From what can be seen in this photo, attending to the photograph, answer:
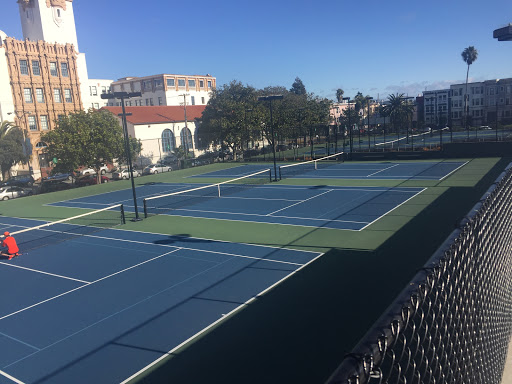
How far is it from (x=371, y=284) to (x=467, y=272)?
8871 millimetres

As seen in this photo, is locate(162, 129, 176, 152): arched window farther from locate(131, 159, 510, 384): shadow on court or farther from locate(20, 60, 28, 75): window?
locate(131, 159, 510, 384): shadow on court

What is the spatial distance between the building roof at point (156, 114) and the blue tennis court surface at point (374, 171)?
69.9 ft

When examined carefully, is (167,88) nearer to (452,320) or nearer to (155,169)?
(155,169)

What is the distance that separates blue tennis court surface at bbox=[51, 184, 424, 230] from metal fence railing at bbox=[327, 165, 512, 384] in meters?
13.6

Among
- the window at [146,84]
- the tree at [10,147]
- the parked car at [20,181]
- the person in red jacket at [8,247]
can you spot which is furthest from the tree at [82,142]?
the window at [146,84]

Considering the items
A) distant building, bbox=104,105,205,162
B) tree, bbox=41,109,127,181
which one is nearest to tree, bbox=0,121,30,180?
tree, bbox=41,109,127,181

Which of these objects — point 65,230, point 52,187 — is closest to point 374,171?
point 65,230

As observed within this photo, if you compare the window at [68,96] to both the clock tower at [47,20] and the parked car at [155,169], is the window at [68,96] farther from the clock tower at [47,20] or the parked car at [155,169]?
the parked car at [155,169]

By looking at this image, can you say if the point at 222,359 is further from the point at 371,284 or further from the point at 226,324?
the point at 371,284

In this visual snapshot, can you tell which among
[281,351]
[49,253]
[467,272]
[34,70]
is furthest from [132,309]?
[34,70]

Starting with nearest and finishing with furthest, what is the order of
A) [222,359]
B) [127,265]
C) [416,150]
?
[222,359] → [127,265] → [416,150]

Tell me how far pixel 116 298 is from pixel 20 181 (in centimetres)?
4204

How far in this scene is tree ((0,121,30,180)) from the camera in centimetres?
4731

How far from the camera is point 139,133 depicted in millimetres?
57062
